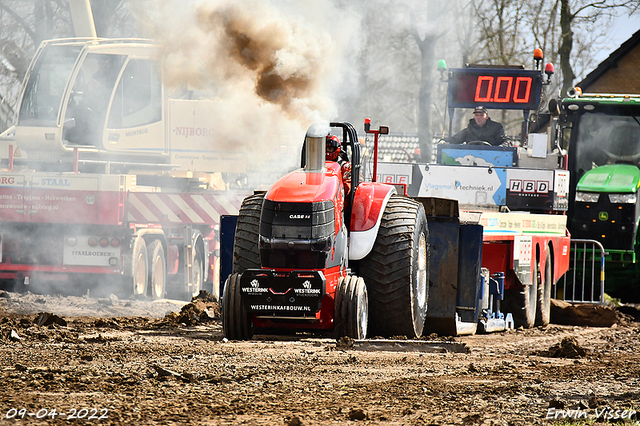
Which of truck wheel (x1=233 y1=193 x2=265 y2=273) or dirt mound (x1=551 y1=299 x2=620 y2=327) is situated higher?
truck wheel (x1=233 y1=193 x2=265 y2=273)

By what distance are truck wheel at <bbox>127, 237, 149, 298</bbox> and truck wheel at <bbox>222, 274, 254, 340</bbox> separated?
569 cm

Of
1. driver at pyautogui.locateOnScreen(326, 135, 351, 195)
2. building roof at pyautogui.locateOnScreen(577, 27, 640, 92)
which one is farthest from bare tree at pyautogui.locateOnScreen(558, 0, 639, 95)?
driver at pyautogui.locateOnScreen(326, 135, 351, 195)

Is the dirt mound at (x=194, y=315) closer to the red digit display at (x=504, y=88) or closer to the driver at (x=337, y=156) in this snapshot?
the driver at (x=337, y=156)

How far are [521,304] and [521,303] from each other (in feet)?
0.05

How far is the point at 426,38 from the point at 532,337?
11.1 meters

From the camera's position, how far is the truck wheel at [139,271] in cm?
1292

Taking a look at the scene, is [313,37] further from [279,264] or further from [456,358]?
[456,358]

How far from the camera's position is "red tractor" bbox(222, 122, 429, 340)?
7.15 m

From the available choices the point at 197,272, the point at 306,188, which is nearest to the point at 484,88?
the point at 197,272

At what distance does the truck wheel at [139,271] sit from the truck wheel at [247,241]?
17.6 ft

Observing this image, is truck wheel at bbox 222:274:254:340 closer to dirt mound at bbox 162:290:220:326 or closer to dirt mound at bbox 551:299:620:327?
dirt mound at bbox 162:290:220:326

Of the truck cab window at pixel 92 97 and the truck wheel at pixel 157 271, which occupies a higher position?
the truck cab window at pixel 92 97

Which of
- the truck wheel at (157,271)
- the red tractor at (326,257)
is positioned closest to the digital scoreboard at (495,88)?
the truck wheel at (157,271)

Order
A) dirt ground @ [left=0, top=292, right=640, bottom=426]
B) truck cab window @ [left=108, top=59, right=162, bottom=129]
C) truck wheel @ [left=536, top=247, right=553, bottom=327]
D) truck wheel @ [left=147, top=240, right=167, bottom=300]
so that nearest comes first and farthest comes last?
1. dirt ground @ [left=0, top=292, right=640, bottom=426]
2. truck wheel @ [left=536, top=247, right=553, bottom=327]
3. truck wheel @ [left=147, top=240, right=167, bottom=300]
4. truck cab window @ [left=108, top=59, right=162, bottom=129]
